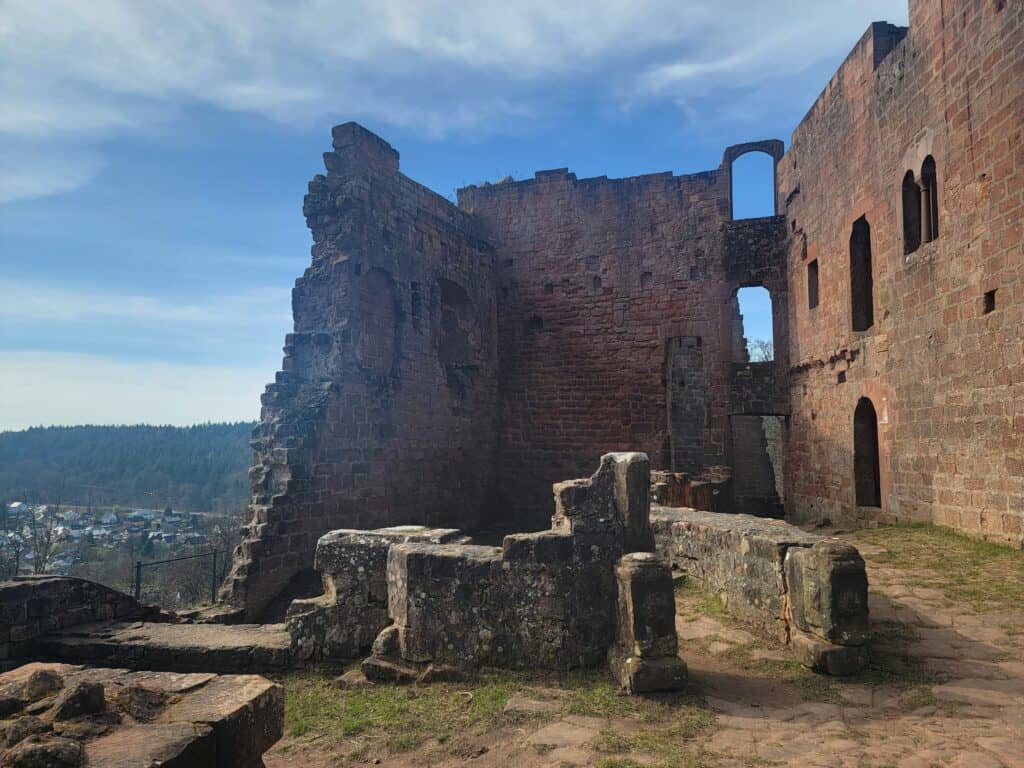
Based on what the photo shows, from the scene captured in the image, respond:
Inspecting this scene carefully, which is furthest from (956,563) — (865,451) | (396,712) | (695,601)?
(396,712)

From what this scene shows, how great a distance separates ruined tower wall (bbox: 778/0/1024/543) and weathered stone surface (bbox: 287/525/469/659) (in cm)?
677

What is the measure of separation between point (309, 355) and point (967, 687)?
9.81 m

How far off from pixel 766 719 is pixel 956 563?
4636 mm

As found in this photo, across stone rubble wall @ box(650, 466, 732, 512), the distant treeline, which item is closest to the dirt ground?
stone rubble wall @ box(650, 466, 732, 512)

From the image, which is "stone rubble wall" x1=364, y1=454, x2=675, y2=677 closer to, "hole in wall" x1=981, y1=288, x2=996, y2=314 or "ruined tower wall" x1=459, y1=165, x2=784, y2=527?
"hole in wall" x1=981, y1=288, x2=996, y2=314

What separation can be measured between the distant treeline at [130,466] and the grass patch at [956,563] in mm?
52424

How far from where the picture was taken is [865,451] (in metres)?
12.1

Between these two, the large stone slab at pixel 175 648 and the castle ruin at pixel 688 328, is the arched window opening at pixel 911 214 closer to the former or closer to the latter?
the castle ruin at pixel 688 328

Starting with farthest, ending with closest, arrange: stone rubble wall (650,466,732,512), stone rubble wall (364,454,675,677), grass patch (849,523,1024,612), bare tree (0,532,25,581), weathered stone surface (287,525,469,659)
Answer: bare tree (0,532,25,581) → stone rubble wall (650,466,732,512) → grass patch (849,523,1024,612) → weathered stone surface (287,525,469,659) → stone rubble wall (364,454,675,677)

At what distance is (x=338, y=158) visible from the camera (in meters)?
12.1

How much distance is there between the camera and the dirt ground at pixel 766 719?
11.5ft

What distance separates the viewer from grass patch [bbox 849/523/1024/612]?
6117 millimetres

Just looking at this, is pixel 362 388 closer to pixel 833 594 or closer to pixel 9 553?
pixel 833 594

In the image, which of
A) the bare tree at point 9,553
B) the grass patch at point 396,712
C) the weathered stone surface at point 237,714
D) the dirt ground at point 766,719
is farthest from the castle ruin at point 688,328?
the bare tree at point 9,553
